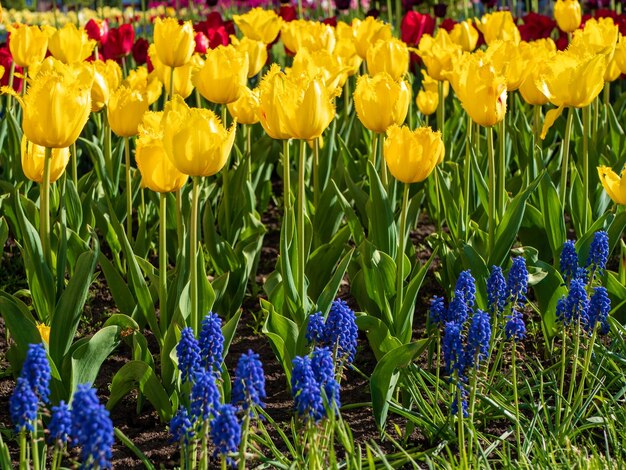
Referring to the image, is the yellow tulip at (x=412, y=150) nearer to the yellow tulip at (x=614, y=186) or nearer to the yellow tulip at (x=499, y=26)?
the yellow tulip at (x=614, y=186)

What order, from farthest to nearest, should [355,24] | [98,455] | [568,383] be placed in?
1. [355,24]
2. [568,383]
3. [98,455]

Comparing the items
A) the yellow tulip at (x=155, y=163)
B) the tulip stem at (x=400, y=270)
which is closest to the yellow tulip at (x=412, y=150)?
the tulip stem at (x=400, y=270)

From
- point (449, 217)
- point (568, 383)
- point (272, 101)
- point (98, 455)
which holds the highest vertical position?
point (272, 101)

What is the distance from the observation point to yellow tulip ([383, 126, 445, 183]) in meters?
2.77

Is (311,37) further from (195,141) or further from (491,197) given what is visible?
(195,141)

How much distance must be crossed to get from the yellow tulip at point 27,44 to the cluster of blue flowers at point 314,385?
239 cm

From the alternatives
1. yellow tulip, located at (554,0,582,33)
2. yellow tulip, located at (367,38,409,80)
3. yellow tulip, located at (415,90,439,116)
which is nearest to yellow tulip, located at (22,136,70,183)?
yellow tulip, located at (367,38,409,80)

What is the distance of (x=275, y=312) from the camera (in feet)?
9.10

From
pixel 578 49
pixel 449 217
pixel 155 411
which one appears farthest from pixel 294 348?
pixel 578 49

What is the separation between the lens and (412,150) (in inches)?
109

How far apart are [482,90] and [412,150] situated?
1.45 feet

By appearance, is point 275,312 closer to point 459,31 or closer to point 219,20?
point 459,31

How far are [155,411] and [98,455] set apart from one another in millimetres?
1166

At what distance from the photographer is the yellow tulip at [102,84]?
11.6 feet
